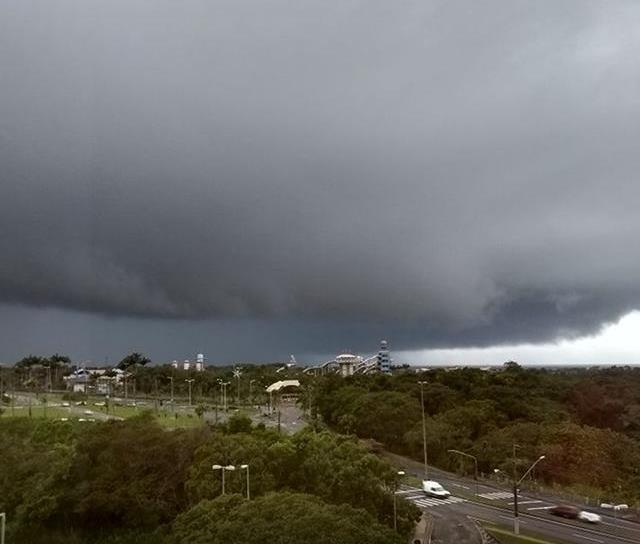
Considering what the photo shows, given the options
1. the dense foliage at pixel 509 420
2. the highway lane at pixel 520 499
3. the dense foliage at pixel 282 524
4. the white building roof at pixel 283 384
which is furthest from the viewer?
the white building roof at pixel 283 384

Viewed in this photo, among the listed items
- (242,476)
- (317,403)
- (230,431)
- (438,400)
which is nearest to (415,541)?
(242,476)

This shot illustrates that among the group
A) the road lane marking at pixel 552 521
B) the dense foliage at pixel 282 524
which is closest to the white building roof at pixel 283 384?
the road lane marking at pixel 552 521

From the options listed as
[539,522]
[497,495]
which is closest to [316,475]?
[539,522]

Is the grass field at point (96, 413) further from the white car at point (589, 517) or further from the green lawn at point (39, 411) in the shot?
the white car at point (589, 517)

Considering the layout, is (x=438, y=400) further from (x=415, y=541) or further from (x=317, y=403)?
(x=415, y=541)

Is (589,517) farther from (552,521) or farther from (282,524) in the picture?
(282,524)

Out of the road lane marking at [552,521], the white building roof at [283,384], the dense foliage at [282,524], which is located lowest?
the road lane marking at [552,521]
